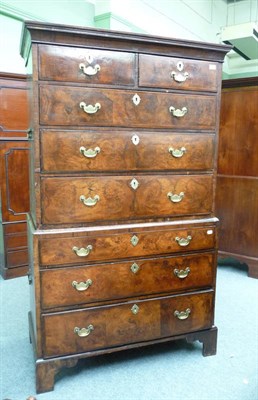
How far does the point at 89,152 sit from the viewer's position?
1.54 m

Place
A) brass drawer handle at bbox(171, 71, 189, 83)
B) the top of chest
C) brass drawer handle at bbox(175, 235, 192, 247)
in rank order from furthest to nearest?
brass drawer handle at bbox(175, 235, 192, 247)
brass drawer handle at bbox(171, 71, 189, 83)
the top of chest

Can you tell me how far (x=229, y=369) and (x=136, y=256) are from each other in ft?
2.69

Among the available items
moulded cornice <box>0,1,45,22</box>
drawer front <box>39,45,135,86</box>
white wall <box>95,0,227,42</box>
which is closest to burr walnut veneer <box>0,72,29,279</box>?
moulded cornice <box>0,1,45,22</box>

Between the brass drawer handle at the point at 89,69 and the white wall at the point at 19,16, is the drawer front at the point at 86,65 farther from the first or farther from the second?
the white wall at the point at 19,16

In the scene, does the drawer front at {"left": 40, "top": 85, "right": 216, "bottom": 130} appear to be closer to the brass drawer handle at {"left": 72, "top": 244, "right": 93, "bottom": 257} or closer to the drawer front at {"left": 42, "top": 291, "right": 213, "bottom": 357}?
the brass drawer handle at {"left": 72, "top": 244, "right": 93, "bottom": 257}

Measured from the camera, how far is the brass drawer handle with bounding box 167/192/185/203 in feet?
5.66

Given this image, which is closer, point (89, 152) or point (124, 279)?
point (89, 152)

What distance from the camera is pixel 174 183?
67.9 inches

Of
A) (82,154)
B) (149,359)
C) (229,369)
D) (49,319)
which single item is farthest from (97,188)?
(229,369)

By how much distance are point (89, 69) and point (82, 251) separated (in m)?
0.83

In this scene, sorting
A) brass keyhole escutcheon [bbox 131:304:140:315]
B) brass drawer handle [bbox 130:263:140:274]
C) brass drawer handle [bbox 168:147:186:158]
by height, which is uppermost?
brass drawer handle [bbox 168:147:186:158]

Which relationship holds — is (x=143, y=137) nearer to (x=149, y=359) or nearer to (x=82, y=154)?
(x=82, y=154)

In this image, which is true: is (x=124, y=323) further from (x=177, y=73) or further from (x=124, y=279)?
(x=177, y=73)

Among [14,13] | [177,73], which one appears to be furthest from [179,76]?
[14,13]
